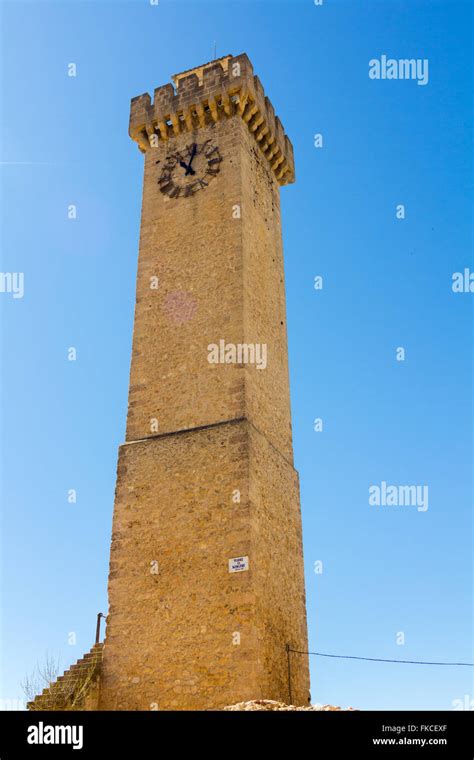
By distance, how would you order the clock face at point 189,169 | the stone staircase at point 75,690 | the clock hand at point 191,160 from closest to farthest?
the stone staircase at point 75,690, the clock face at point 189,169, the clock hand at point 191,160

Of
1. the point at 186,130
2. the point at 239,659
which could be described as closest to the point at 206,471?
the point at 239,659

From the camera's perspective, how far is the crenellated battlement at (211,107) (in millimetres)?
16484

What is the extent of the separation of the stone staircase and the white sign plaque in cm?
289

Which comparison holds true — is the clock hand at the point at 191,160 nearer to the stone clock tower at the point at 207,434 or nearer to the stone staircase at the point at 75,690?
the stone clock tower at the point at 207,434

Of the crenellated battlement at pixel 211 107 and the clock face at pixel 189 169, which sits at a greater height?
the crenellated battlement at pixel 211 107

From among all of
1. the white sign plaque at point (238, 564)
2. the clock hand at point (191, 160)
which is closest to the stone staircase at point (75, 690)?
the white sign plaque at point (238, 564)

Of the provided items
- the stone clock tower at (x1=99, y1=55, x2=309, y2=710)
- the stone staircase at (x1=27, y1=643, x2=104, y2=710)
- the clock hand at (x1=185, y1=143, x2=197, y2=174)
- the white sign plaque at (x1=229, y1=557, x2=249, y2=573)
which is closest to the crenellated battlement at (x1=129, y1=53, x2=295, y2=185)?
the stone clock tower at (x1=99, y1=55, x2=309, y2=710)

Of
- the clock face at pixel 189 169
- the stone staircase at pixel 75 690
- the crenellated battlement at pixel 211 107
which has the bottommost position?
the stone staircase at pixel 75 690

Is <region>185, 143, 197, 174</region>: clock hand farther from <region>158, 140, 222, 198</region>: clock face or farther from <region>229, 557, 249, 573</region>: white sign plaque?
<region>229, 557, 249, 573</region>: white sign plaque

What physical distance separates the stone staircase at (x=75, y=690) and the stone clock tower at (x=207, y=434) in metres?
0.25

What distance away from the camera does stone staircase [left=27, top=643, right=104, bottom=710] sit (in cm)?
1175

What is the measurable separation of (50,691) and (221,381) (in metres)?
5.95

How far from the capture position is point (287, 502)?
14.2 m
